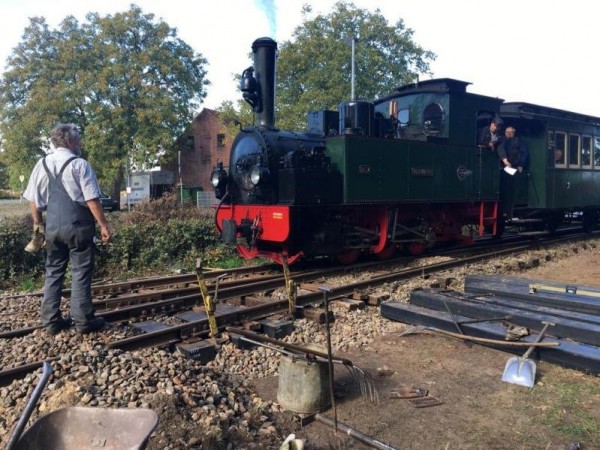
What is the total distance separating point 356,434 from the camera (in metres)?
3.08

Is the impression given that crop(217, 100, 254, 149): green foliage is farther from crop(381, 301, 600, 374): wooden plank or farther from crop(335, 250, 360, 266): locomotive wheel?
crop(381, 301, 600, 374): wooden plank

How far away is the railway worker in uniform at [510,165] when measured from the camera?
10.6m

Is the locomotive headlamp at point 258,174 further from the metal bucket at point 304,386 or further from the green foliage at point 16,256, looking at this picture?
the metal bucket at point 304,386

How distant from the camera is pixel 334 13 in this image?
2442cm

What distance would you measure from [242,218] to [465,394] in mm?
5208

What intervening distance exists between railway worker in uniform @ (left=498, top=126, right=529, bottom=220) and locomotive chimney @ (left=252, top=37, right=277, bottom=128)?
5.03m

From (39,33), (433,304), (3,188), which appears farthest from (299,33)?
(3,188)

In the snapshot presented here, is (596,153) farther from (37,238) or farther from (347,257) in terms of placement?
(37,238)

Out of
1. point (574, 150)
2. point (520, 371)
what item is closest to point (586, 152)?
point (574, 150)

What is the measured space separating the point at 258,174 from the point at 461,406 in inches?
190

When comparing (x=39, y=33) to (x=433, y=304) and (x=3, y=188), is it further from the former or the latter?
(x=3, y=188)

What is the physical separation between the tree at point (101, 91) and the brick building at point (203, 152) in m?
6.40

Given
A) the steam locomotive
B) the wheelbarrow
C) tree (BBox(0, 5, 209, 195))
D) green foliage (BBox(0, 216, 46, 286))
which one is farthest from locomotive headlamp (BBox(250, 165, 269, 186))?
tree (BBox(0, 5, 209, 195))

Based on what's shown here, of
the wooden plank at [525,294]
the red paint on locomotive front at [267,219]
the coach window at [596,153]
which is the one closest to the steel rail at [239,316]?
the wooden plank at [525,294]
